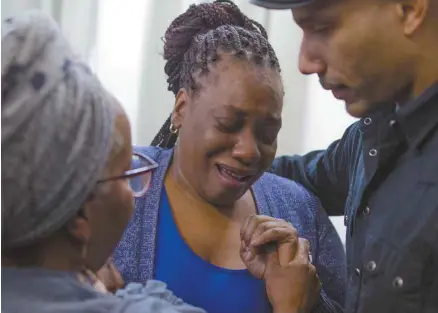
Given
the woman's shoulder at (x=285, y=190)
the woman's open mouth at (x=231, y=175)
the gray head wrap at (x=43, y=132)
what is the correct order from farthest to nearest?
the woman's shoulder at (x=285, y=190)
the woman's open mouth at (x=231, y=175)
the gray head wrap at (x=43, y=132)

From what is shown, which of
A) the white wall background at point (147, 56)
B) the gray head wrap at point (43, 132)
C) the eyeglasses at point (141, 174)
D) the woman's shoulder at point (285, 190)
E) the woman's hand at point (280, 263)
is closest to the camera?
the gray head wrap at point (43, 132)

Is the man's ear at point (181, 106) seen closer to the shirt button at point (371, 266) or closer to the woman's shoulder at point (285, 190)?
the woman's shoulder at point (285, 190)

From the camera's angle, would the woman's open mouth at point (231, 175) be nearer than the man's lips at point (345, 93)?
No

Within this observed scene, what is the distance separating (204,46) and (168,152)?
0.81 feet

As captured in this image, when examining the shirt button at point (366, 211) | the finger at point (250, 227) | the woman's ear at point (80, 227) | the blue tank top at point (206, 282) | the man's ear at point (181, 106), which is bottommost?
the blue tank top at point (206, 282)

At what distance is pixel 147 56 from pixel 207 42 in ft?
1.95

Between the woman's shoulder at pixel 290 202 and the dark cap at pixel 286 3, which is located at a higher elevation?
the dark cap at pixel 286 3

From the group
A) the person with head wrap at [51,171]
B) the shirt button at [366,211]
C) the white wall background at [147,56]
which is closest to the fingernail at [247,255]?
the shirt button at [366,211]

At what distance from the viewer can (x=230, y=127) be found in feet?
3.89

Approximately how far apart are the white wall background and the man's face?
0.94 meters

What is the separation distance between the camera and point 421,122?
2.92 ft

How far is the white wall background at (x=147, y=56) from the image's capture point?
1823mm

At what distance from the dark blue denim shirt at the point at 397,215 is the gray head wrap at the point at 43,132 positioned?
0.42 meters

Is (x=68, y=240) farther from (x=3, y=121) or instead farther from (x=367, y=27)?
(x=367, y=27)
